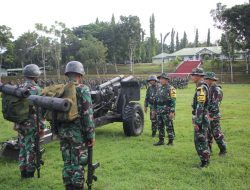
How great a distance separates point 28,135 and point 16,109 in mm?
500

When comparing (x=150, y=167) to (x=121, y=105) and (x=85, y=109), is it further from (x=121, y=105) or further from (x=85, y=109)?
(x=121, y=105)

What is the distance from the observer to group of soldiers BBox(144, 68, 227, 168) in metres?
6.81

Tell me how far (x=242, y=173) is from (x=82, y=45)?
63.8 metres

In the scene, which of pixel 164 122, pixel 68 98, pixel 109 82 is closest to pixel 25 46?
pixel 109 82

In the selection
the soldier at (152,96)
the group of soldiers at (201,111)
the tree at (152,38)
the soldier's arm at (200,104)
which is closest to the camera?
the soldier's arm at (200,104)

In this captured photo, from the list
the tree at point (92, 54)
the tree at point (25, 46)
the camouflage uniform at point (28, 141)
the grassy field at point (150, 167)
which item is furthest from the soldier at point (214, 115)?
the tree at point (25, 46)

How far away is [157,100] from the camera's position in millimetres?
9102

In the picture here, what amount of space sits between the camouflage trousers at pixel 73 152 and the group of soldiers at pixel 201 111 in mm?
2511

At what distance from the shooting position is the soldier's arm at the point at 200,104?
671cm

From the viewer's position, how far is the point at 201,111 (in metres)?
6.75

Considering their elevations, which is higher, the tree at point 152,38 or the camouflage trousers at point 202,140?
the tree at point 152,38

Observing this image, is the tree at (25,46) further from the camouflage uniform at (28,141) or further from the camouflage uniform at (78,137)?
the camouflage uniform at (78,137)

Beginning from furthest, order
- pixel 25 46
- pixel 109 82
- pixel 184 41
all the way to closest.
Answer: pixel 184 41 < pixel 25 46 < pixel 109 82

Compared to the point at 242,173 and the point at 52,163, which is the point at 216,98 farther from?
the point at 52,163
